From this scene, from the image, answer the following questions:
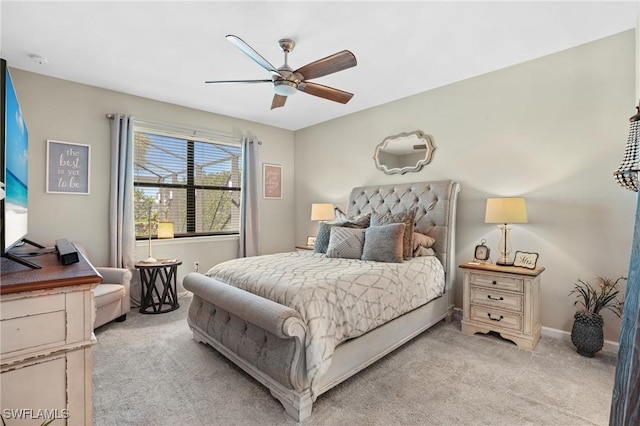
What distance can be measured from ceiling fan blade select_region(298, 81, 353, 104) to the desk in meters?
2.58

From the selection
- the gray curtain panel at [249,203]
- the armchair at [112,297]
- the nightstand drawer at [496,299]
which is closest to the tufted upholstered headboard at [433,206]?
the nightstand drawer at [496,299]

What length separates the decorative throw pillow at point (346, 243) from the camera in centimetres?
315

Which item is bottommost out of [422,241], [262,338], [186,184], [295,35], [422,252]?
[262,338]

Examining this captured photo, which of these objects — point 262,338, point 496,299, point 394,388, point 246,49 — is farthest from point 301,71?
point 496,299

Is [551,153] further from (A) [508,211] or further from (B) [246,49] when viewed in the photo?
(B) [246,49]

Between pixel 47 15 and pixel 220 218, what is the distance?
10.0ft

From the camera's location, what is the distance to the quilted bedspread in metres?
1.89

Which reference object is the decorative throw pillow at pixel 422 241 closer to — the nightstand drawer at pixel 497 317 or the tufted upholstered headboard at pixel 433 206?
the tufted upholstered headboard at pixel 433 206

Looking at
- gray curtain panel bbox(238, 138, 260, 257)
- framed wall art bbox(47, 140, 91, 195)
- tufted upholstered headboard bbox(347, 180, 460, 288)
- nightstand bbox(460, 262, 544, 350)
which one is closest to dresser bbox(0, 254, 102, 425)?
framed wall art bbox(47, 140, 91, 195)

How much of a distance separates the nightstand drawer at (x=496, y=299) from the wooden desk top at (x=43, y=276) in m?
3.05

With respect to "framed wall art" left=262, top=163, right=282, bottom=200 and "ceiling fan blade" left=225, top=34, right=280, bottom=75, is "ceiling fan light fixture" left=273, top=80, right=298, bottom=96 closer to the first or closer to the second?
"ceiling fan blade" left=225, top=34, right=280, bottom=75

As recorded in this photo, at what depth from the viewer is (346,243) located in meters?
3.20

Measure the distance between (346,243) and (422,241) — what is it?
2.77ft

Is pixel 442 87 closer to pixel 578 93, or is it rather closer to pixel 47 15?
pixel 578 93
